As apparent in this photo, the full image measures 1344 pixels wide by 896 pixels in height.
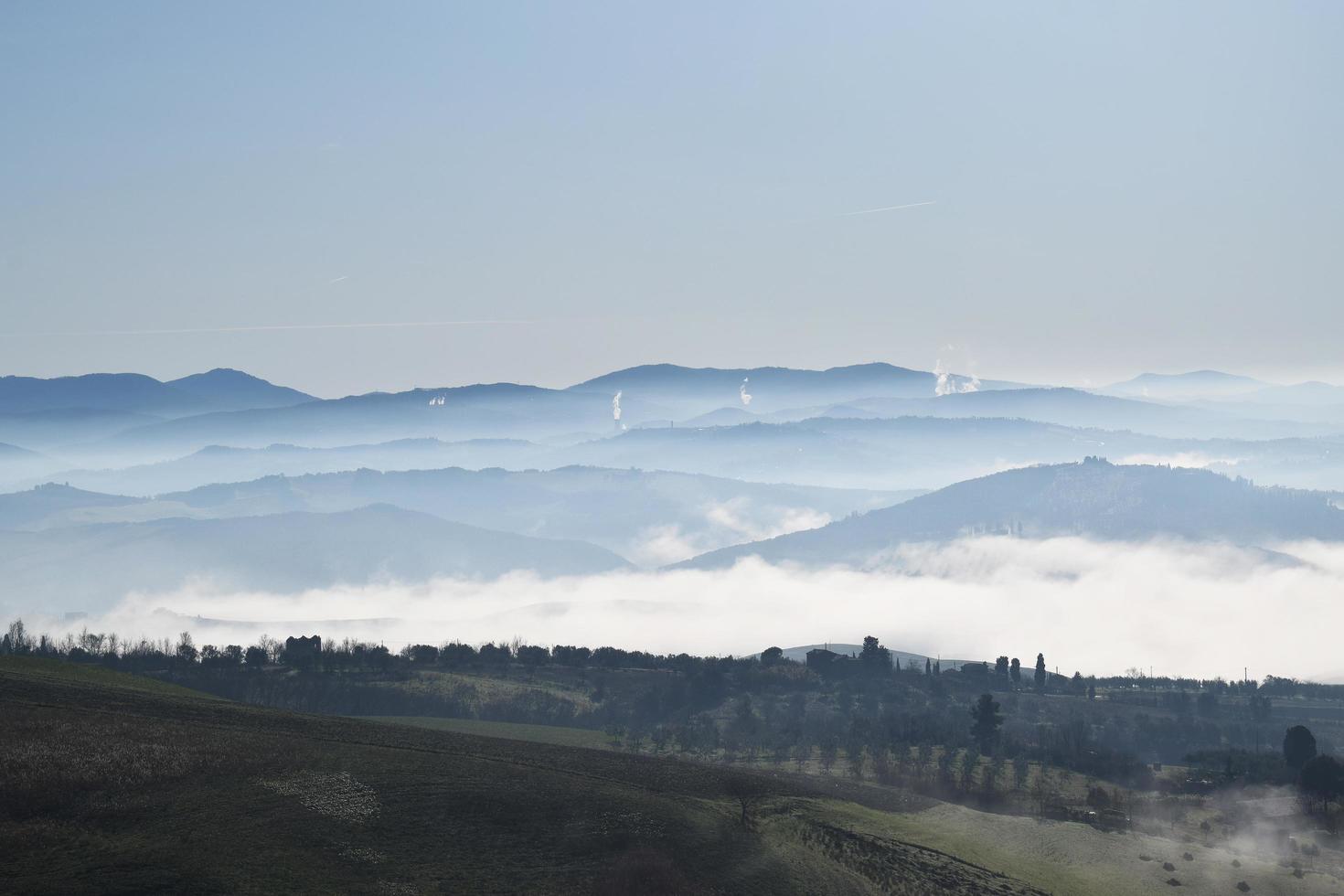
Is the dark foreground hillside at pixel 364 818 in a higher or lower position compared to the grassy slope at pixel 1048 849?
higher

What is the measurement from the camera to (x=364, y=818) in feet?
326

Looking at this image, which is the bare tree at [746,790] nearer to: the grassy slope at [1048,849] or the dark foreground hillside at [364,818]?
the dark foreground hillside at [364,818]

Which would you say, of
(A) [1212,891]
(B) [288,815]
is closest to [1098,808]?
(A) [1212,891]

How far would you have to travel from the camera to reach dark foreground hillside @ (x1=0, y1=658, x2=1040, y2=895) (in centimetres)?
8662

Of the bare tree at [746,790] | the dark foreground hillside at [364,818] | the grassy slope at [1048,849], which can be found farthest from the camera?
the bare tree at [746,790]

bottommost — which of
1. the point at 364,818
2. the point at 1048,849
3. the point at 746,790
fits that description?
the point at 1048,849

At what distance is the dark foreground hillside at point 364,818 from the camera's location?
86625 millimetres

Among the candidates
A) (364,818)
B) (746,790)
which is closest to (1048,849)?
(746,790)

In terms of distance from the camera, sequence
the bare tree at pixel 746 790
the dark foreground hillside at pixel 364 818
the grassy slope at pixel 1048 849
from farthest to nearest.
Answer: the bare tree at pixel 746 790 → the grassy slope at pixel 1048 849 → the dark foreground hillside at pixel 364 818

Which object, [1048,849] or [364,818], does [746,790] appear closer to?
[1048,849]

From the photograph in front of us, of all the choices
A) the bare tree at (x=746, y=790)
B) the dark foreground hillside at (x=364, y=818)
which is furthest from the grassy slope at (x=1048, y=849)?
the bare tree at (x=746, y=790)

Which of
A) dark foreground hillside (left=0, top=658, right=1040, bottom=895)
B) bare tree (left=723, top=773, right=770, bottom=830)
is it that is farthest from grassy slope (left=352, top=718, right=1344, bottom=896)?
bare tree (left=723, top=773, right=770, bottom=830)

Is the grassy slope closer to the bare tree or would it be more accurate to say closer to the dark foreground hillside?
the dark foreground hillside

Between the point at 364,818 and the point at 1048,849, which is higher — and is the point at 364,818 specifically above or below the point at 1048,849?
above
